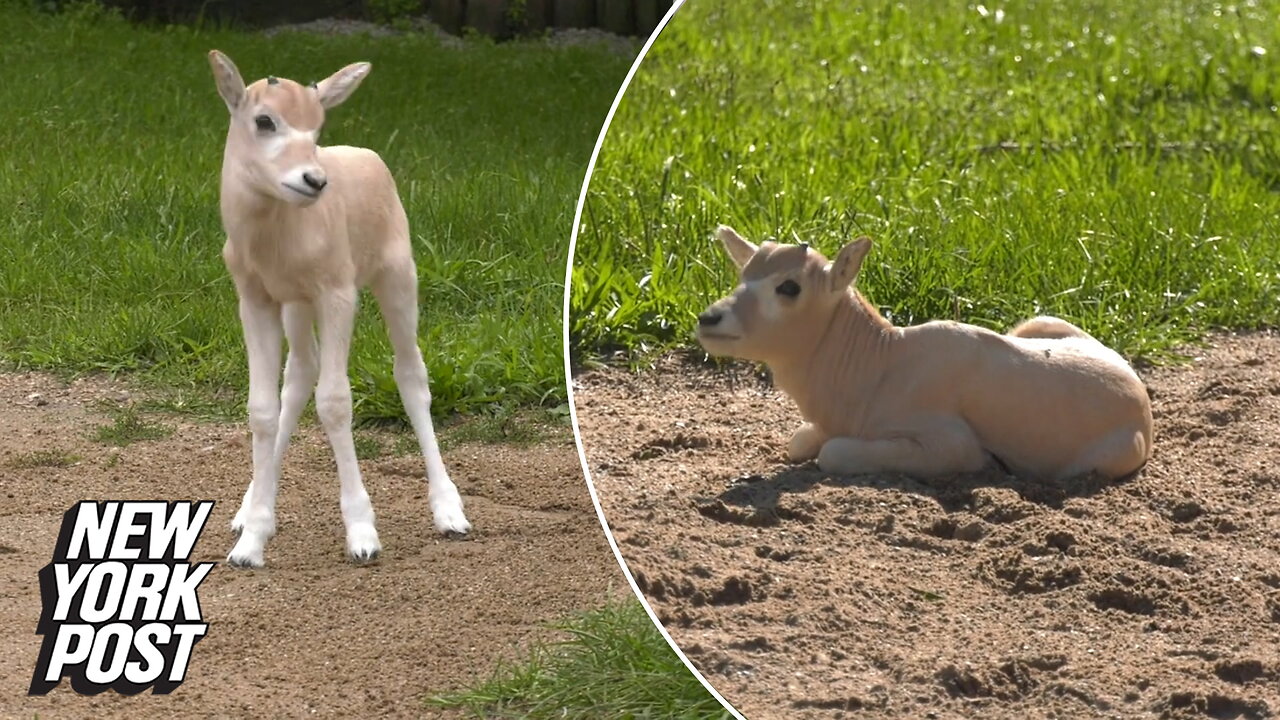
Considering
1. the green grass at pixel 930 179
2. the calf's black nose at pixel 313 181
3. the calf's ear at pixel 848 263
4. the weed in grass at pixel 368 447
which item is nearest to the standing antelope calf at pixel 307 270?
the calf's black nose at pixel 313 181

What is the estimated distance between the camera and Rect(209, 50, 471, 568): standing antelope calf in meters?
4.21

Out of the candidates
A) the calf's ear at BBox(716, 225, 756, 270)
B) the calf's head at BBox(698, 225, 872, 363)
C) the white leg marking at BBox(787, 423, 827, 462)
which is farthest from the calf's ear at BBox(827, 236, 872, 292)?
the white leg marking at BBox(787, 423, 827, 462)

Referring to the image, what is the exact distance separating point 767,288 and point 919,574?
1.50 feet

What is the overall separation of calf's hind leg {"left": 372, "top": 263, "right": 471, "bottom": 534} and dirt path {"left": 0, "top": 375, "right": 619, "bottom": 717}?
9cm

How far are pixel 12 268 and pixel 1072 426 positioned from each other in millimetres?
6095

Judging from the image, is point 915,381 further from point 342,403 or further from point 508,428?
point 508,428

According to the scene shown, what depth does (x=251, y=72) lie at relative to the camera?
36.4 ft

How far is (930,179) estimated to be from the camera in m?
2.59

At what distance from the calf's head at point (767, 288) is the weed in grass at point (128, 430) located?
407cm

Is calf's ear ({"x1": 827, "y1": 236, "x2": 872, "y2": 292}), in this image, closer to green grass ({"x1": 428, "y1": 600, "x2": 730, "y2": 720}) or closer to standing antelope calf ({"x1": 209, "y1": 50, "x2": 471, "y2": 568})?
green grass ({"x1": 428, "y1": 600, "x2": 730, "y2": 720})

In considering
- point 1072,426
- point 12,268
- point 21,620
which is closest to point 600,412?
point 1072,426

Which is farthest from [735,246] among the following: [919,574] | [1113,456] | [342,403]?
[342,403]

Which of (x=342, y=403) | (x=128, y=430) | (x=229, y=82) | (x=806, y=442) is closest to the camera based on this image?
(x=806, y=442)

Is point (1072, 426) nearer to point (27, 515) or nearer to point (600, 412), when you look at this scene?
point (600, 412)
